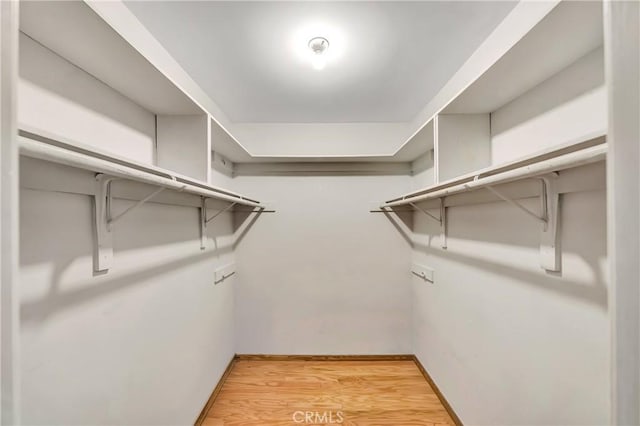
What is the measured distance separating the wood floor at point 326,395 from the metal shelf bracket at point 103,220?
4.60 ft

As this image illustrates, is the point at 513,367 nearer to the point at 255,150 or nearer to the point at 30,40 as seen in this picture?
the point at 30,40

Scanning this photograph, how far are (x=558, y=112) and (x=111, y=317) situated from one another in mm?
1837

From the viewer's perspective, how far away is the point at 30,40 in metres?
0.75

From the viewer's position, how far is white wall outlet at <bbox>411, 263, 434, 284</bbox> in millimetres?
1994

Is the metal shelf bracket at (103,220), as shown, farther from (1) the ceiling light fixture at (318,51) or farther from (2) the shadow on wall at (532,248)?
(2) the shadow on wall at (532,248)

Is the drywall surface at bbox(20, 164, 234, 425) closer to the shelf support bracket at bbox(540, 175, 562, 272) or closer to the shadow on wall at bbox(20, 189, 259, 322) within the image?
the shadow on wall at bbox(20, 189, 259, 322)

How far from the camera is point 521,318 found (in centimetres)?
108

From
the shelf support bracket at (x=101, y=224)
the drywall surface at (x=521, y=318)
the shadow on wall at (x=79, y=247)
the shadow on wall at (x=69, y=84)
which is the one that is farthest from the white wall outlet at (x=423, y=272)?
the shadow on wall at (x=69, y=84)

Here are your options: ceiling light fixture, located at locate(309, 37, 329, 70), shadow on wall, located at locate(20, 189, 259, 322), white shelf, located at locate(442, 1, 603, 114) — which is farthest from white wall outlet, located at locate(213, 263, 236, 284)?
white shelf, located at locate(442, 1, 603, 114)

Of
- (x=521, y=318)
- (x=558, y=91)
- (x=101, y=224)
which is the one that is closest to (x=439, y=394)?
(x=521, y=318)

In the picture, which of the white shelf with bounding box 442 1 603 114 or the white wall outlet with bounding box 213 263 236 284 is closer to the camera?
the white shelf with bounding box 442 1 603 114

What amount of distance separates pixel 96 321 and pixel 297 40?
1506 millimetres

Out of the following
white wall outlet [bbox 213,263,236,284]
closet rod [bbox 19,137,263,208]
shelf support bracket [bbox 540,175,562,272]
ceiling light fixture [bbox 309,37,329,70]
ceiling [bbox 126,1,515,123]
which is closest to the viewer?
closet rod [bbox 19,137,263,208]

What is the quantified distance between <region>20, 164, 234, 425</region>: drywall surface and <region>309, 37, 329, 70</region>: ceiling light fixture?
1125 mm
